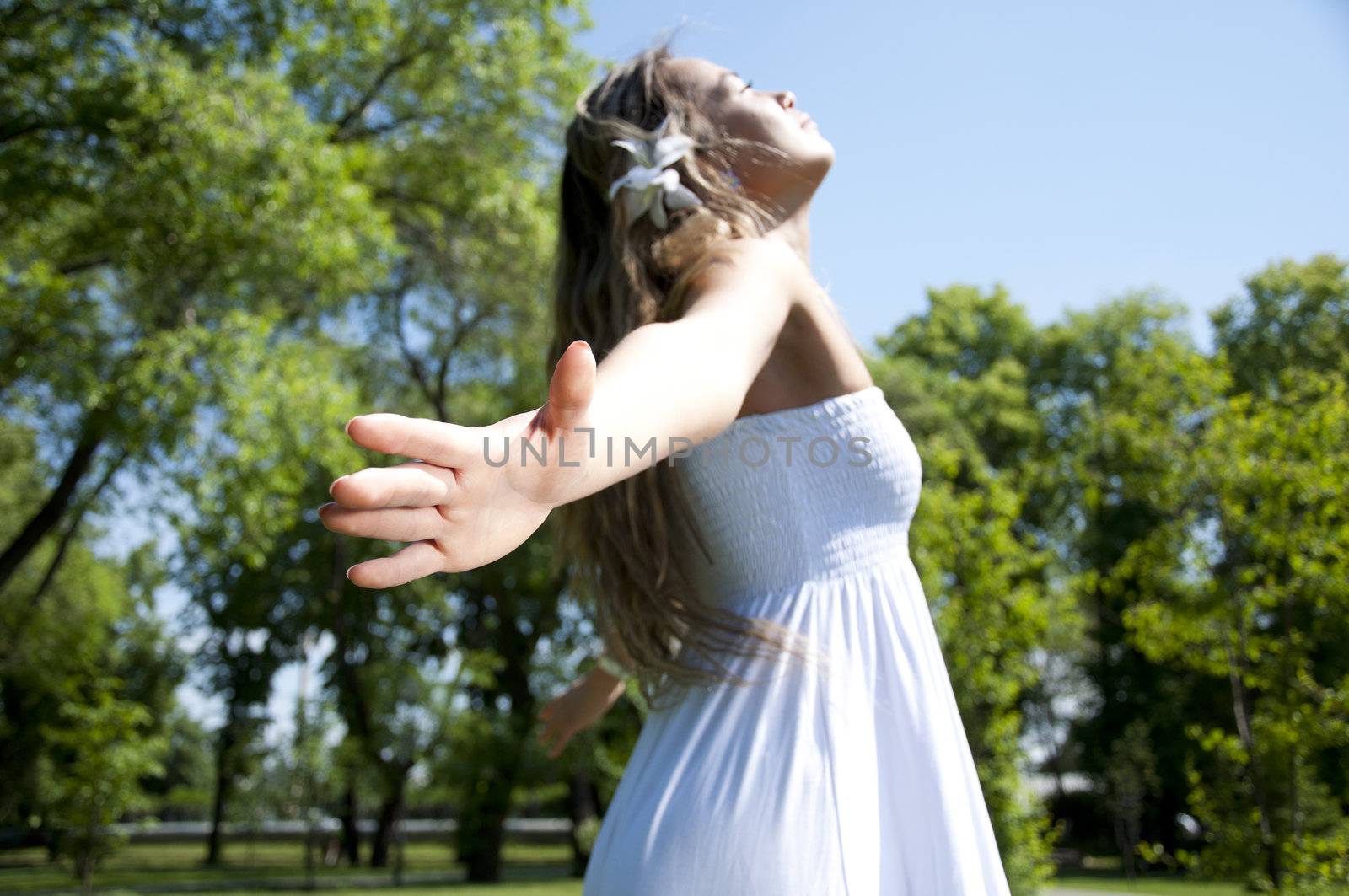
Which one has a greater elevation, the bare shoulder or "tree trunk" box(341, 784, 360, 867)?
the bare shoulder

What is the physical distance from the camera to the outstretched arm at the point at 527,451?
78 cm

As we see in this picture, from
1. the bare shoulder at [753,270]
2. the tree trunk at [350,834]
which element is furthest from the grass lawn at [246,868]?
the bare shoulder at [753,270]

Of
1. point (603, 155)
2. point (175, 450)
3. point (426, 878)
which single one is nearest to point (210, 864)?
point (426, 878)

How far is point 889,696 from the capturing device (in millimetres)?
1527

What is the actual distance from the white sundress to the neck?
0.42 meters

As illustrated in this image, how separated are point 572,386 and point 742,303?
53cm

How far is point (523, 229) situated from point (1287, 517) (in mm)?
9226

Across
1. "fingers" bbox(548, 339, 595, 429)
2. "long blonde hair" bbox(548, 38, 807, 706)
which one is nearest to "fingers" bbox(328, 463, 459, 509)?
"fingers" bbox(548, 339, 595, 429)

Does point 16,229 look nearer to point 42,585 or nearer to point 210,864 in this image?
point 42,585

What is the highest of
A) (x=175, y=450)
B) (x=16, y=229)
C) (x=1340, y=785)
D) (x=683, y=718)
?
(x=16, y=229)

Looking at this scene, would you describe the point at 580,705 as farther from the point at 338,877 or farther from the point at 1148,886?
the point at 338,877

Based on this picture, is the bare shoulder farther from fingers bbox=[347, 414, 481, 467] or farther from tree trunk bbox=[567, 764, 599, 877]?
tree trunk bbox=[567, 764, 599, 877]

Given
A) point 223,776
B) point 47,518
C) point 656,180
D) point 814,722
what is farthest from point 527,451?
point 223,776

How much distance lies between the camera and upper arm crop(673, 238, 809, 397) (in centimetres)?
120
